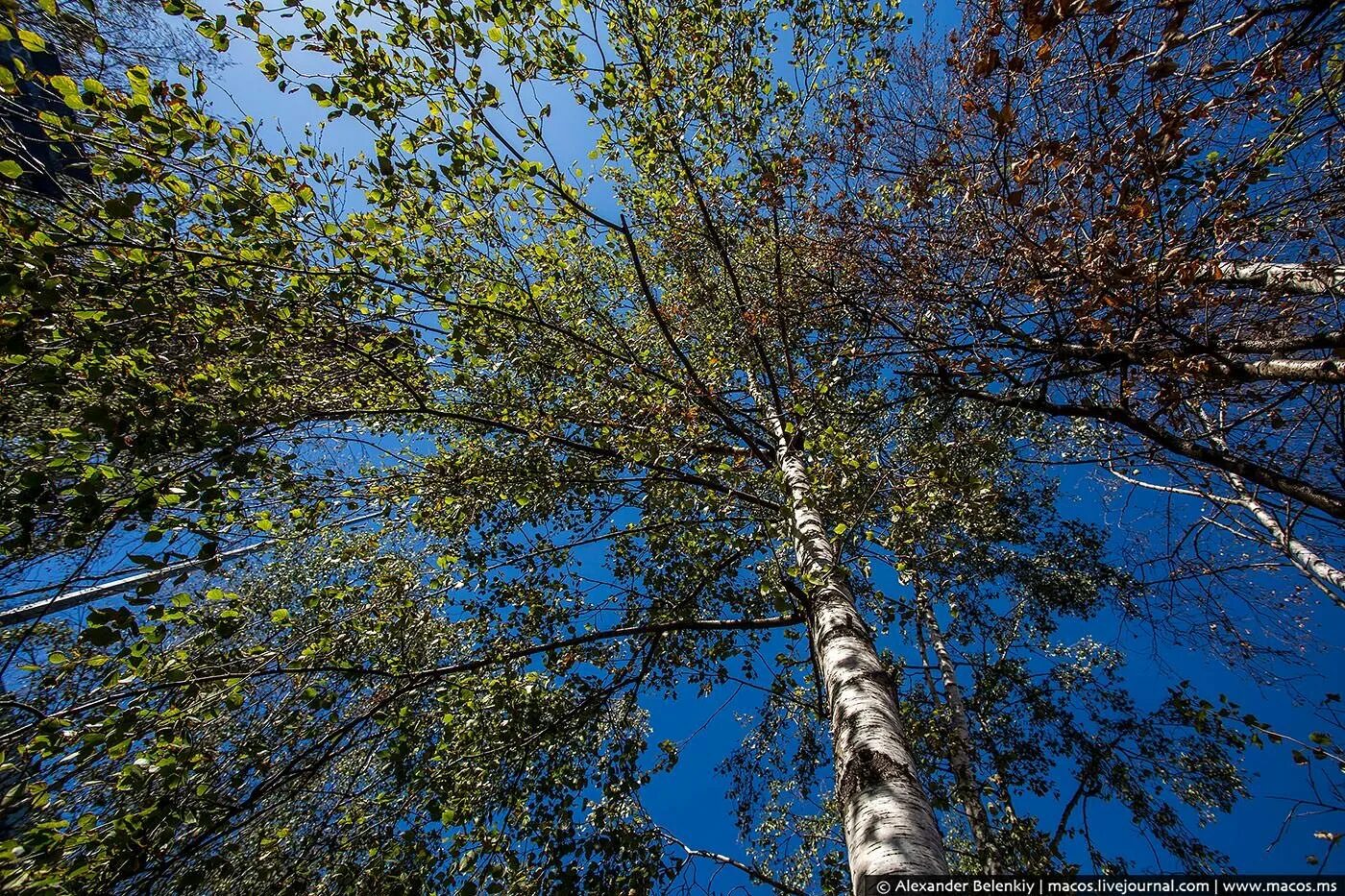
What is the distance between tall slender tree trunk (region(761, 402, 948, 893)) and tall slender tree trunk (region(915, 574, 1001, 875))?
7.73ft

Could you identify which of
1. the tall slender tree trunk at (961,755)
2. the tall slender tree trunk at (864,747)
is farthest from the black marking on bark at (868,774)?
the tall slender tree trunk at (961,755)

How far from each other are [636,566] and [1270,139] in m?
6.00

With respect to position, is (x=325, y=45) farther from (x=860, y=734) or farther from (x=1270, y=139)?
(x=1270, y=139)

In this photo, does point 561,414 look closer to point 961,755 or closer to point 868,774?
point 868,774

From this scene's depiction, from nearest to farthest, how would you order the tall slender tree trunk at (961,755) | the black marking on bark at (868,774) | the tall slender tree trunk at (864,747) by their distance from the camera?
the tall slender tree trunk at (864,747)
the black marking on bark at (868,774)
the tall slender tree trunk at (961,755)

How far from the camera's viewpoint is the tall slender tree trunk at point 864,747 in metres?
2.25

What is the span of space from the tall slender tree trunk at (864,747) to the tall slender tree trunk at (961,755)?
2355 mm

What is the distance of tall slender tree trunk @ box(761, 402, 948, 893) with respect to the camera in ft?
7.38

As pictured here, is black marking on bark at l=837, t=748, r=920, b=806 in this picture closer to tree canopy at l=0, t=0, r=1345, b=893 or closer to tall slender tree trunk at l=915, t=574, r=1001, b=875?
tree canopy at l=0, t=0, r=1345, b=893

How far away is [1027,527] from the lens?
28.0 feet

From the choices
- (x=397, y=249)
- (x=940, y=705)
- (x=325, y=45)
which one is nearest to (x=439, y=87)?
(x=325, y=45)

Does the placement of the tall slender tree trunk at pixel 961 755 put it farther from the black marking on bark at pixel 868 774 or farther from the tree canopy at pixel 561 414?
the black marking on bark at pixel 868 774

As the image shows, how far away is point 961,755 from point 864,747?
4.24 meters

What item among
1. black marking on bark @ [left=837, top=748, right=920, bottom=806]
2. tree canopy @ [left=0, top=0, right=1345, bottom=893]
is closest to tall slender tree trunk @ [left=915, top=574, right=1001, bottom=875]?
tree canopy @ [left=0, top=0, right=1345, bottom=893]
